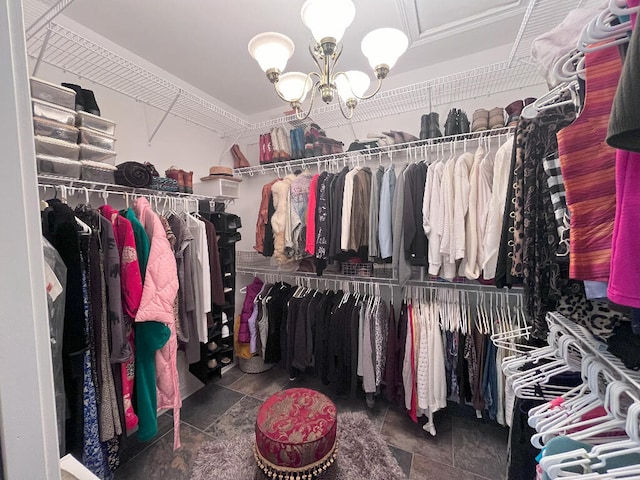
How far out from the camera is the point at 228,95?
2.45 metres

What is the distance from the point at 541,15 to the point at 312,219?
1712mm

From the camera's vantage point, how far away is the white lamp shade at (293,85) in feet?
3.91

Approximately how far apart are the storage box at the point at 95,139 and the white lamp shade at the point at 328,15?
1.27 meters

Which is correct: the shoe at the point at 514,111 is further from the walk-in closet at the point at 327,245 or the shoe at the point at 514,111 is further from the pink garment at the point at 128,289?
the pink garment at the point at 128,289

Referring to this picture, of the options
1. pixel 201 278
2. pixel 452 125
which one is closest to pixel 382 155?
pixel 452 125

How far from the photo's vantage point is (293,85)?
1.21 m

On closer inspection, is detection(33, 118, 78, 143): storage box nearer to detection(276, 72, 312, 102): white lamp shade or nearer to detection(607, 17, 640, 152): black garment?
detection(276, 72, 312, 102): white lamp shade

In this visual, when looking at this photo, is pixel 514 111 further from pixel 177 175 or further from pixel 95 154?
pixel 95 154

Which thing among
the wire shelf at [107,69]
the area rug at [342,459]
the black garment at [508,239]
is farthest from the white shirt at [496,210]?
the wire shelf at [107,69]

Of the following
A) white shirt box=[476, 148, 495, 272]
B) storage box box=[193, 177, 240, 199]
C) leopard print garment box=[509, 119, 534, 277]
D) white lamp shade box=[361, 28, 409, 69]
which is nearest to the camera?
leopard print garment box=[509, 119, 534, 277]

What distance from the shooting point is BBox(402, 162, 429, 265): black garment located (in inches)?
64.6

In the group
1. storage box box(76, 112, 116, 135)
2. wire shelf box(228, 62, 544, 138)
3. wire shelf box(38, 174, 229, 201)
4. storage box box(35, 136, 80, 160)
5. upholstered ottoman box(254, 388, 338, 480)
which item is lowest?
upholstered ottoman box(254, 388, 338, 480)

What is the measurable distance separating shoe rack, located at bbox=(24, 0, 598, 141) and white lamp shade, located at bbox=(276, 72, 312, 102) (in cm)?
90

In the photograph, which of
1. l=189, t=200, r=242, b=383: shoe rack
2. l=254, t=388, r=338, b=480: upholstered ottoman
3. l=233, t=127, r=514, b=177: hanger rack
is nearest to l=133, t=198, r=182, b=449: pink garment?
l=189, t=200, r=242, b=383: shoe rack
